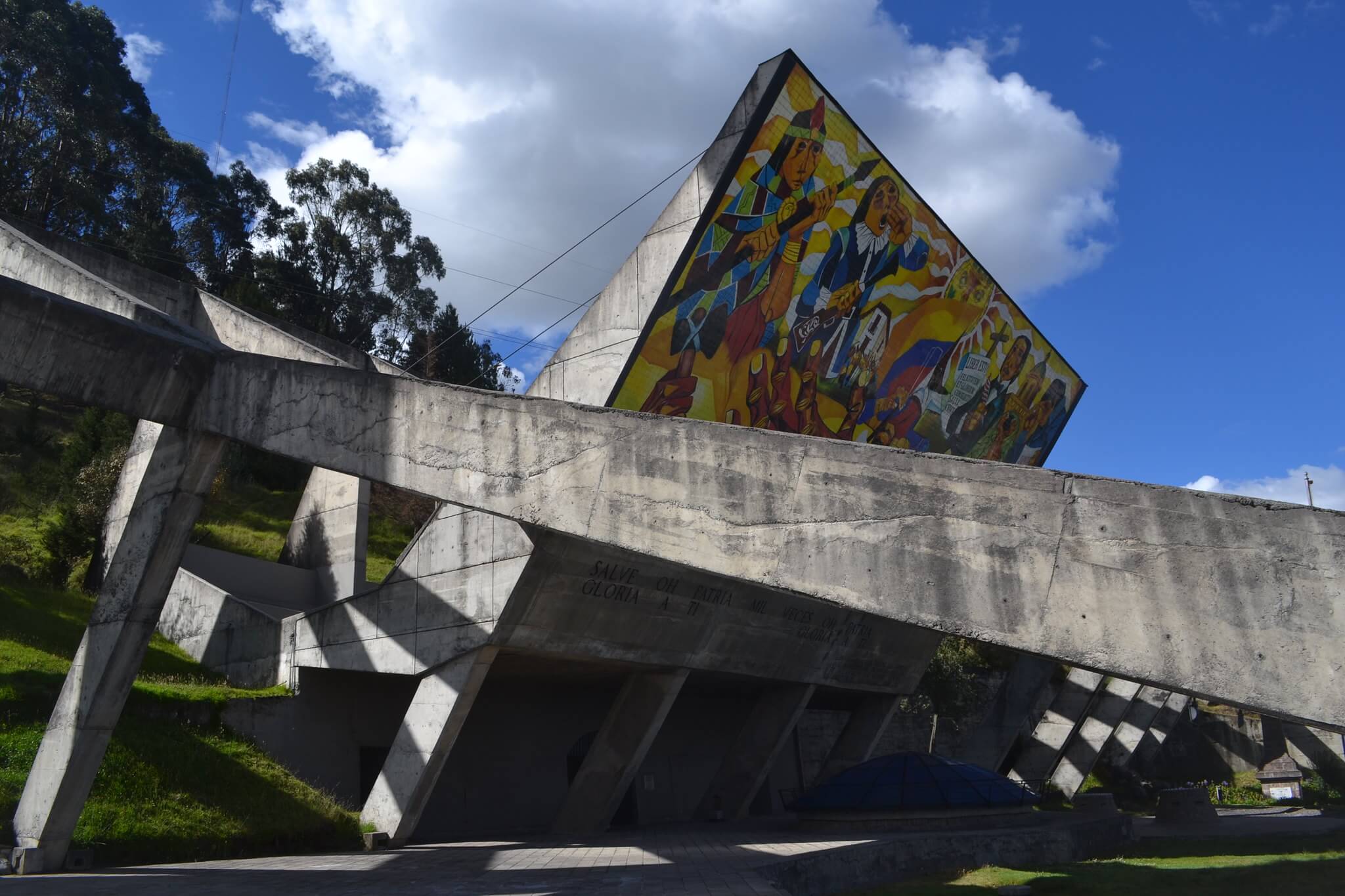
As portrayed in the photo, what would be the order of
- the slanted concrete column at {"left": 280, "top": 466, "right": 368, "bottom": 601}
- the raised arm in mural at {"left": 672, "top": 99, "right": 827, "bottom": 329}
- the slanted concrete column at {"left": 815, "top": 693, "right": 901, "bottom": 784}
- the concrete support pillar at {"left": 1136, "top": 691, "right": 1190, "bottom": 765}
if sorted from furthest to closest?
the concrete support pillar at {"left": 1136, "top": 691, "right": 1190, "bottom": 765}, the slanted concrete column at {"left": 815, "top": 693, "right": 901, "bottom": 784}, the slanted concrete column at {"left": 280, "top": 466, "right": 368, "bottom": 601}, the raised arm in mural at {"left": 672, "top": 99, "right": 827, "bottom": 329}

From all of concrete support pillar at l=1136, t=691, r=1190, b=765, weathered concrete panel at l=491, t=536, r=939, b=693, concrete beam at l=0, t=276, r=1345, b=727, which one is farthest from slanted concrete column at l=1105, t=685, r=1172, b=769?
concrete beam at l=0, t=276, r=1345, b=727

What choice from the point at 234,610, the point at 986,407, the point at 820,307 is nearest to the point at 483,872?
the point at 820,307

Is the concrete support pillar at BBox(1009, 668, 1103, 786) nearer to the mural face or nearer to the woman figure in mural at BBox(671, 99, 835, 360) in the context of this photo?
the mural face

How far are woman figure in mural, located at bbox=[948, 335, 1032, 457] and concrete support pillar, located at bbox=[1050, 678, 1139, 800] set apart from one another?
11135 millimetres

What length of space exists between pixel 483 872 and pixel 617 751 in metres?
7.89

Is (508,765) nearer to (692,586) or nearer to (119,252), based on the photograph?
(692,586)

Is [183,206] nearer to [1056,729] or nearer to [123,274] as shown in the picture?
[123,274]

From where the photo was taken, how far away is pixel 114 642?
11508 mm

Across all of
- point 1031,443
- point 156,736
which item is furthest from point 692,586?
point 1031,443

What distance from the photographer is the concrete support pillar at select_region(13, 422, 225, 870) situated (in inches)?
437

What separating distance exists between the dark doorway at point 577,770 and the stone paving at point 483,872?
730 cm

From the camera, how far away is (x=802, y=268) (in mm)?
17078

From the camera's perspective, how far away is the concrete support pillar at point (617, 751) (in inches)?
744

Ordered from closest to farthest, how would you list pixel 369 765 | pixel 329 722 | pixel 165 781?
1. pixel 165 781
2. pixel 329 722
3. pixel 369 765
